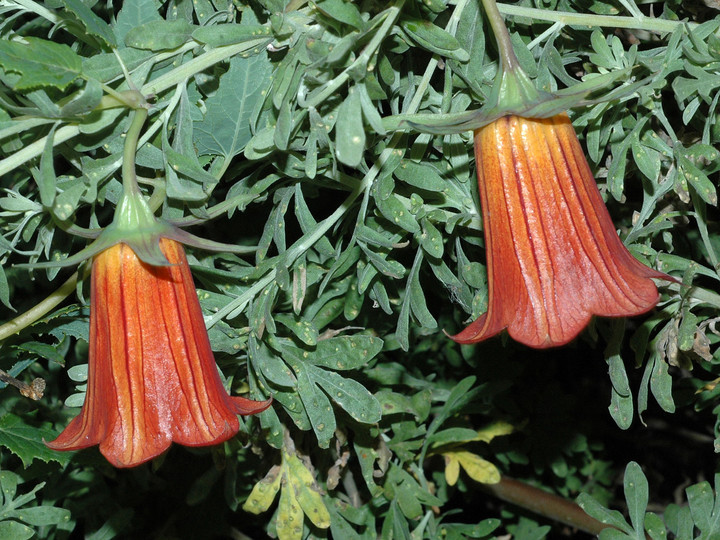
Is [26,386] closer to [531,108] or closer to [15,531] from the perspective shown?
[15,531]

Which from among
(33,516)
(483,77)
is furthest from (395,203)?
(33,516)

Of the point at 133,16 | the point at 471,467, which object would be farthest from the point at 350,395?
the point at 133,16

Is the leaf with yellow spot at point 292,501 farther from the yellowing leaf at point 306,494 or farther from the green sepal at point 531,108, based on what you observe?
the green sepal at point 531,108

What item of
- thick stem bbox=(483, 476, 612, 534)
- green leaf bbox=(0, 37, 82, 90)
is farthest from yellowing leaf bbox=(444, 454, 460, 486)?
green leaf bbox=(0, 37, 82, 90)

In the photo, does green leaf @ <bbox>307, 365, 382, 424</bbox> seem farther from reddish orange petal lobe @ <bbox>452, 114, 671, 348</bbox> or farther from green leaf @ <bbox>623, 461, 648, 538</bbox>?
green leaf @ <bbox>623, 461, 648, 538</bbox>

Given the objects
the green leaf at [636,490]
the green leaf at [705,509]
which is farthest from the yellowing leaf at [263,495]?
the green leaf at [705,509]

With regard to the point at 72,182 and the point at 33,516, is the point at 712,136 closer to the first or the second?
the point at 72,182
